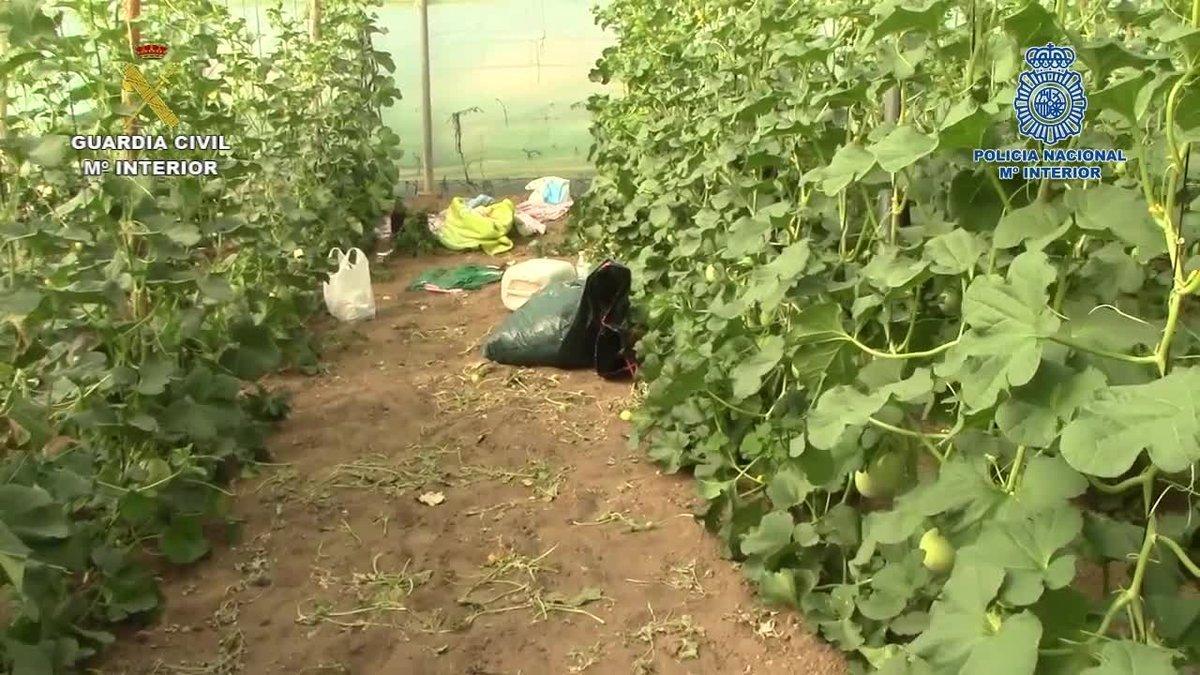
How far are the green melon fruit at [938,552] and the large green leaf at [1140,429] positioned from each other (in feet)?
2.00

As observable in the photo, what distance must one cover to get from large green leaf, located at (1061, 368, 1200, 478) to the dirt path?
4.78 feet

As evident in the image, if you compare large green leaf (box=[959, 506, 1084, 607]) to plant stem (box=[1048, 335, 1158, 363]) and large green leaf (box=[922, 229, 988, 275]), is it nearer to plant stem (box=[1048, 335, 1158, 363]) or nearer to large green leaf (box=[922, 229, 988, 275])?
plant stem (box=[1048, 335, 1158, 363])

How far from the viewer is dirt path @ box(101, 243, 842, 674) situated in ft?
9.00

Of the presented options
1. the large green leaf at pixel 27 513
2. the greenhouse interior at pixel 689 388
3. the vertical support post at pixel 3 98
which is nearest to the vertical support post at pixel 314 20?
Result: the greenhouse interior at pixel 689 388

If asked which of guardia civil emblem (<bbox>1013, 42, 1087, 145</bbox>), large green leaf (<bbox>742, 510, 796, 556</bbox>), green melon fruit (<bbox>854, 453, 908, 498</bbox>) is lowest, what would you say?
large green leaf (<bbox>742, 510, 796, 556</bbox>)

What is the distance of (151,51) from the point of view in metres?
3.08

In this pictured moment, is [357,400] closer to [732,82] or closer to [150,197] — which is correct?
[150,197]

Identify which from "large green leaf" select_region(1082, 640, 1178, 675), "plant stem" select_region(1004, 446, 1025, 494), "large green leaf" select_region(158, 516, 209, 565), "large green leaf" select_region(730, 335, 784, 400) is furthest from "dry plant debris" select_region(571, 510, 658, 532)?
"large green leaf" select_region(1082, 640, 1178, 675)

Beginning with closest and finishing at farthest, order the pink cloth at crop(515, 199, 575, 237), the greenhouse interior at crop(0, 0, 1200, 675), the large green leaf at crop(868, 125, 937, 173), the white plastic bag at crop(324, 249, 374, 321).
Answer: the greenhouse interior at crop(0, 0, 1200, 675) < the large green leaf at crop(868, 125, 937, 173) < the white plastic bag at crop(324, 249, 374, 321) < the pink cloth at crop(515, 199, 575, 237)

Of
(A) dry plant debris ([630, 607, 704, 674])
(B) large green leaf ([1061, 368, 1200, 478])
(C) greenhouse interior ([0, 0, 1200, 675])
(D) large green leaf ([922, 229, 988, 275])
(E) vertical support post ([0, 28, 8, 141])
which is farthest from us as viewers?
(A) dry plant debris ([630, 607, 704, 674])

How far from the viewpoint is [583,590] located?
120 inches

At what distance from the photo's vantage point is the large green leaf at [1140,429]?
1226mm

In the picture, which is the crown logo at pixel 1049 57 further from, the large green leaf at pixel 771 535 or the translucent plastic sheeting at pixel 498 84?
the translucent plastic sheeting at pixel 498 84

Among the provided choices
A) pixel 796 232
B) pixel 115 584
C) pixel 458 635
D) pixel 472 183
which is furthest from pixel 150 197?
pixel 472 183
